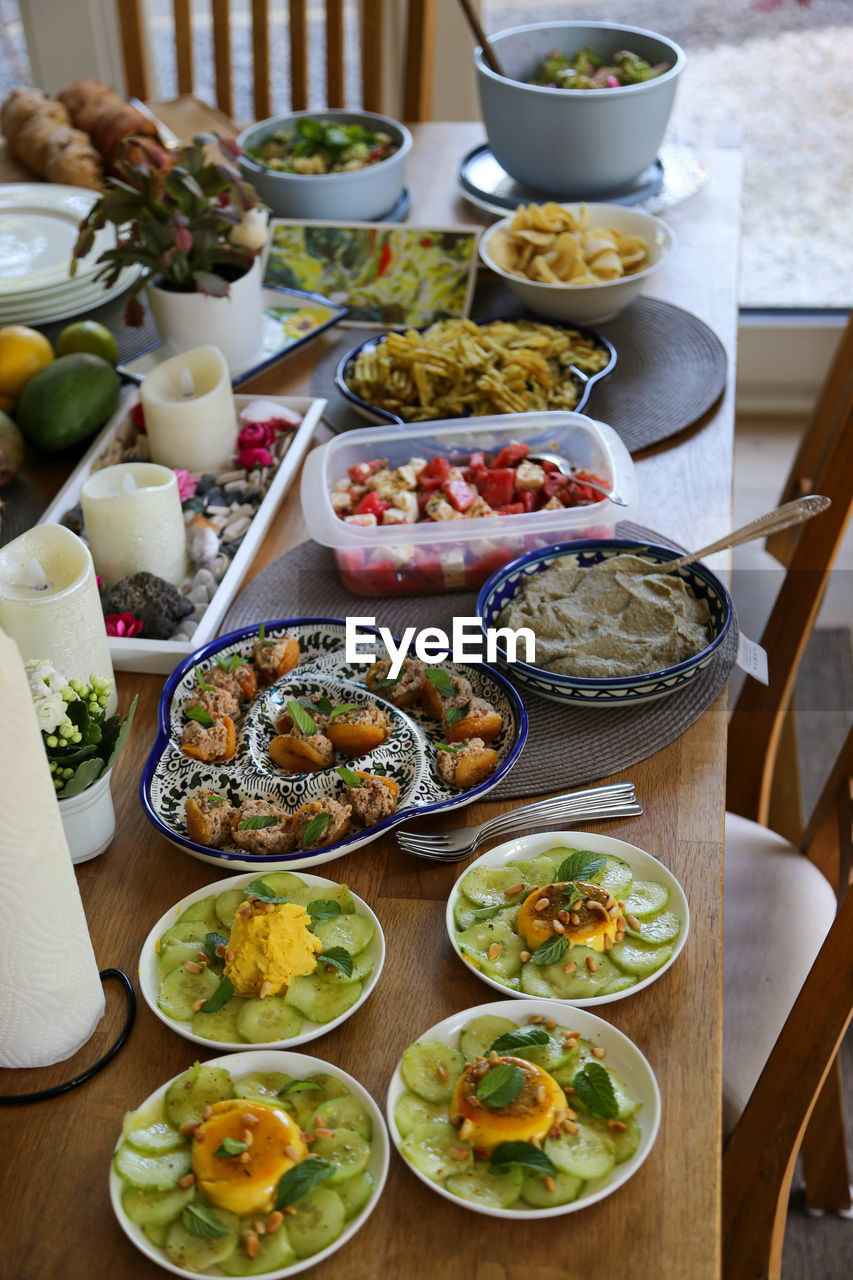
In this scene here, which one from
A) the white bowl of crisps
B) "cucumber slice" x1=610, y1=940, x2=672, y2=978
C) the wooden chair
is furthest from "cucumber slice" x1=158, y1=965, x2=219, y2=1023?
the wooden chair

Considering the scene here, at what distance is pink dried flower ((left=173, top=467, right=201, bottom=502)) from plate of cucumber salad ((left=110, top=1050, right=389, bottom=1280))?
86 cm

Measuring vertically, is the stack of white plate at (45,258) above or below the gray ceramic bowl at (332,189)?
below

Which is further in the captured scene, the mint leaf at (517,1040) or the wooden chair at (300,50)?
the wooden chair at (300,50)

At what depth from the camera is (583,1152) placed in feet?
2.54

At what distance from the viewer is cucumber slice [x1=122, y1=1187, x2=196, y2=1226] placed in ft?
2.44

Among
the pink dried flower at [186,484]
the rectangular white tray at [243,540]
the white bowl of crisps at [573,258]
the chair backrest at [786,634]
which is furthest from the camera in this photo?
the white bowl of crisps at [573,258]

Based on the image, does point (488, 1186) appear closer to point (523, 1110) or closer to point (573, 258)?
point (523, 1110)

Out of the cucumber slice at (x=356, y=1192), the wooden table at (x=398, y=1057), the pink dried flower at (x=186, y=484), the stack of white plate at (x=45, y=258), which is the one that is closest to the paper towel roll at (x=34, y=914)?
the wooden table at (x=398, y=1057)

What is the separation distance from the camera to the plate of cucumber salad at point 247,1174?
0.73 metres

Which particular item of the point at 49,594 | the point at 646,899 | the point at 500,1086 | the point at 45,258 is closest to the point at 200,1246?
the point at 500,1086

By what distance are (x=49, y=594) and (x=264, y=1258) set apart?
1.94 ft

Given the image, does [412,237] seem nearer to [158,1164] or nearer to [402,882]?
[402,882]

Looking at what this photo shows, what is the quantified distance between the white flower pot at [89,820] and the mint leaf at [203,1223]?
367 mm

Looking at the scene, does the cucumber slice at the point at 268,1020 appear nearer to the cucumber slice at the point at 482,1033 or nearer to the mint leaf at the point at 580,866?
the cucumber slice at the point at 482,1033
